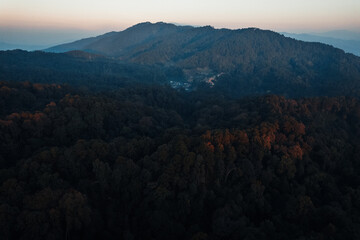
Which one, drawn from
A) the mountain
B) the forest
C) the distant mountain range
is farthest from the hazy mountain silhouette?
the forest

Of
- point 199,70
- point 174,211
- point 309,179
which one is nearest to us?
point 174,211

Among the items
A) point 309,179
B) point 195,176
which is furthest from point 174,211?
point 309,179

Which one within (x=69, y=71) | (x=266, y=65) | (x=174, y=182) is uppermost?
(x=69, y=71)

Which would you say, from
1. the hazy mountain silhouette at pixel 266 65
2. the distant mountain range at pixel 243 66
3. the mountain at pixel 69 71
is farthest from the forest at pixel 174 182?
the hazy mountain silhouette at pixel 266 65

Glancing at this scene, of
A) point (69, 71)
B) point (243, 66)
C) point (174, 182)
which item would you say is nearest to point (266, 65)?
point (243, 66)

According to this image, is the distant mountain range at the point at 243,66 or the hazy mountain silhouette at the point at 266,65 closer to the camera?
the distant mountain range at the point at 243,66

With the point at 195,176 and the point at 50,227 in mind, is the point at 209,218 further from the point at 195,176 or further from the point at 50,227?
the point at 50,227

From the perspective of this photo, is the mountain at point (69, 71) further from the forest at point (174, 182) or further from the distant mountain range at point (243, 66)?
the forest at point (174, 182)

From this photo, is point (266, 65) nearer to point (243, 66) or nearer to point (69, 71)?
point (243, 66)

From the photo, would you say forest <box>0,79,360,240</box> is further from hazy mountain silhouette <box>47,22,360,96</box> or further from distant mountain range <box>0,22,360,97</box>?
hazy mountain silhouette <box>47,22,360,96</box>
